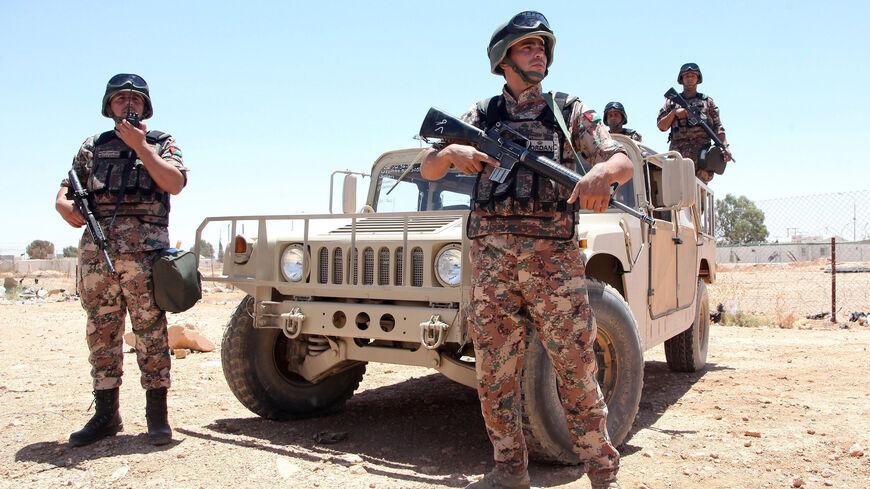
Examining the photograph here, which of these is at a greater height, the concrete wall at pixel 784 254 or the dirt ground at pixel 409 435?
the concrete wall at pixel 784 254

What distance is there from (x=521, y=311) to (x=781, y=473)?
1417mm

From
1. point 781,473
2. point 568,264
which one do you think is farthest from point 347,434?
point 781,473

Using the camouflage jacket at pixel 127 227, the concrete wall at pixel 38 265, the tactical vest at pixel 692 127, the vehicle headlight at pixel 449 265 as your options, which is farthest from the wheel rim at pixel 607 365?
the concrete wall at pixel 38 265

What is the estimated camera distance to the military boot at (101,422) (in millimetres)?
3512

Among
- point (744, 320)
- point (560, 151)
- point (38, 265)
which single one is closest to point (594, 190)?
point (560, 151)

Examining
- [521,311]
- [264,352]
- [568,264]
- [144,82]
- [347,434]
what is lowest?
[347,434]

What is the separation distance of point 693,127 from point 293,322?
15.2 ft

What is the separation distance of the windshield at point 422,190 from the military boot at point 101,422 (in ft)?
6.73

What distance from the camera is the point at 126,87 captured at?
11.8 ft

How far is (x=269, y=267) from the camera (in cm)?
376

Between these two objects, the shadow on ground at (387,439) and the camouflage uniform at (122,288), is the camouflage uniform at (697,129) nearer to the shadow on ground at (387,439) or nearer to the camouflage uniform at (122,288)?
the shadow on ground at (387,439)

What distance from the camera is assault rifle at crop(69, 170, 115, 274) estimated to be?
11.5 feet

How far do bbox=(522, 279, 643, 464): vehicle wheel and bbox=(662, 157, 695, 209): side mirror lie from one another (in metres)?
0.84

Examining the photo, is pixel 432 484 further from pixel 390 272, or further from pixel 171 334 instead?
pixel 171 334
